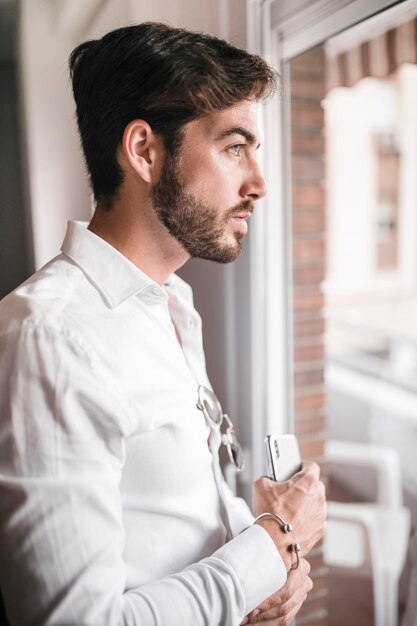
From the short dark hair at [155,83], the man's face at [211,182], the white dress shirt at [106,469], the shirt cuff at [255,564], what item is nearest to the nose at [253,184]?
the man's face at [211,182]

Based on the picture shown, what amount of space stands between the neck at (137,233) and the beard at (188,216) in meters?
0.02

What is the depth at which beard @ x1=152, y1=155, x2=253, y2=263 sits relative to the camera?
2.86 ft

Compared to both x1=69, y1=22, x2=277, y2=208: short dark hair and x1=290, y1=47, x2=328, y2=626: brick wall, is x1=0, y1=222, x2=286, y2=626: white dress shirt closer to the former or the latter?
x1=69, y1=22, x2=277, y2=208: short dark hair

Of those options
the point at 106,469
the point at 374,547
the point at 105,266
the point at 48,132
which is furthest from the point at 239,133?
the point at 374,547

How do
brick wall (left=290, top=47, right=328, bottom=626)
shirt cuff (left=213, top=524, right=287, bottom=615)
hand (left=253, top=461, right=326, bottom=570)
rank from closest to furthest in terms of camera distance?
shirt cuff (left=213, top=524, right=287, bottom=615)
hand (left=253, top=461, right=326, bottom=570)
brick wall (left=290, top=47, right=328, bottom=626)

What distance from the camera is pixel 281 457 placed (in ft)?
3.28

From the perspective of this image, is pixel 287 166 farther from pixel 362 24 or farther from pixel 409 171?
pixel 409 171

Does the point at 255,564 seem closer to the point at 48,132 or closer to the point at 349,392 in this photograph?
the point at 48,132

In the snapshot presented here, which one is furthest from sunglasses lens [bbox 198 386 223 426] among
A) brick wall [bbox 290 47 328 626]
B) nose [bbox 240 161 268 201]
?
brick wall [bbox 290 47 328 626]

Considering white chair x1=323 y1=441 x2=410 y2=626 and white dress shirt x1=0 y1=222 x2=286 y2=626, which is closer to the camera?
white dress shirt x1=0 y1=222 x2=286 y2=626

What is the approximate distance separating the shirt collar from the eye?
0.83 ft

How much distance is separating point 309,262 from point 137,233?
770 millimetres

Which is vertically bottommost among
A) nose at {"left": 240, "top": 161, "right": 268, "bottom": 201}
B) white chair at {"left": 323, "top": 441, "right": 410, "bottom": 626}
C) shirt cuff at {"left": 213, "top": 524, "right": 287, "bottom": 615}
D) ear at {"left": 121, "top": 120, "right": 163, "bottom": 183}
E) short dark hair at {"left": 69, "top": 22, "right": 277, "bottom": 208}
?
white chair at {"left": 323, "top": 441, "right": 410, "bottom": 626}

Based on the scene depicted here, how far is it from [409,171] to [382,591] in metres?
10.4
